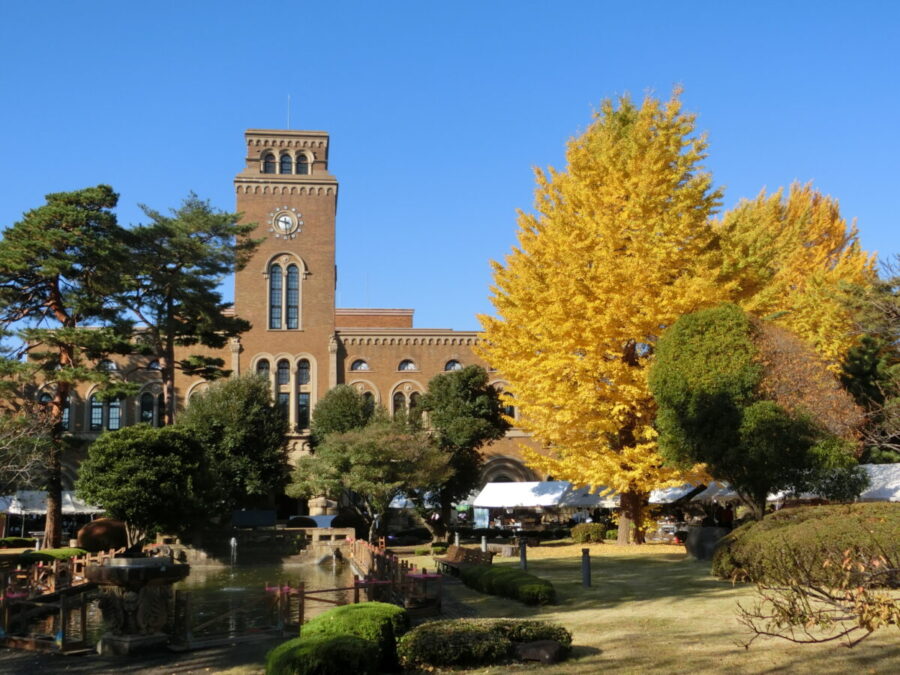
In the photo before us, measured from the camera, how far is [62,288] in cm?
3002

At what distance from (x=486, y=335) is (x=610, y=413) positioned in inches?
196

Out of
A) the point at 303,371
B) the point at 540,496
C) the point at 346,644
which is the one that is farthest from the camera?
the point at 303,371

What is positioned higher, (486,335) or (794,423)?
(486,335)

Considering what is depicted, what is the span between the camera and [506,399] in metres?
25.5

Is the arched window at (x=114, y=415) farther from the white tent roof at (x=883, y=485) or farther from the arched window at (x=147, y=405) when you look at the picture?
the white tent roof at (x=883, y=485)

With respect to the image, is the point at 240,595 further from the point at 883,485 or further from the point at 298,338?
the point at 298,338

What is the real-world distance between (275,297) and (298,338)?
2983 millimetres

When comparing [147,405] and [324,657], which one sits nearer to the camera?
[324,657]

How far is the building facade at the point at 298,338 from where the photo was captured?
46.3 meters

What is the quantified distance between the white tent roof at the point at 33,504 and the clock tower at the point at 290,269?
12.3 meters

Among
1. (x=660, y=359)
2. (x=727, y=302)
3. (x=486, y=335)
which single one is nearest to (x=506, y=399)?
(x=486, y=335)

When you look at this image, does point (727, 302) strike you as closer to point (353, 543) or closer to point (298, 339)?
point (353, 543)

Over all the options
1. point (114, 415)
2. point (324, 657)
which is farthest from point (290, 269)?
point (324, 657)

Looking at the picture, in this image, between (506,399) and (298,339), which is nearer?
(506,399)
